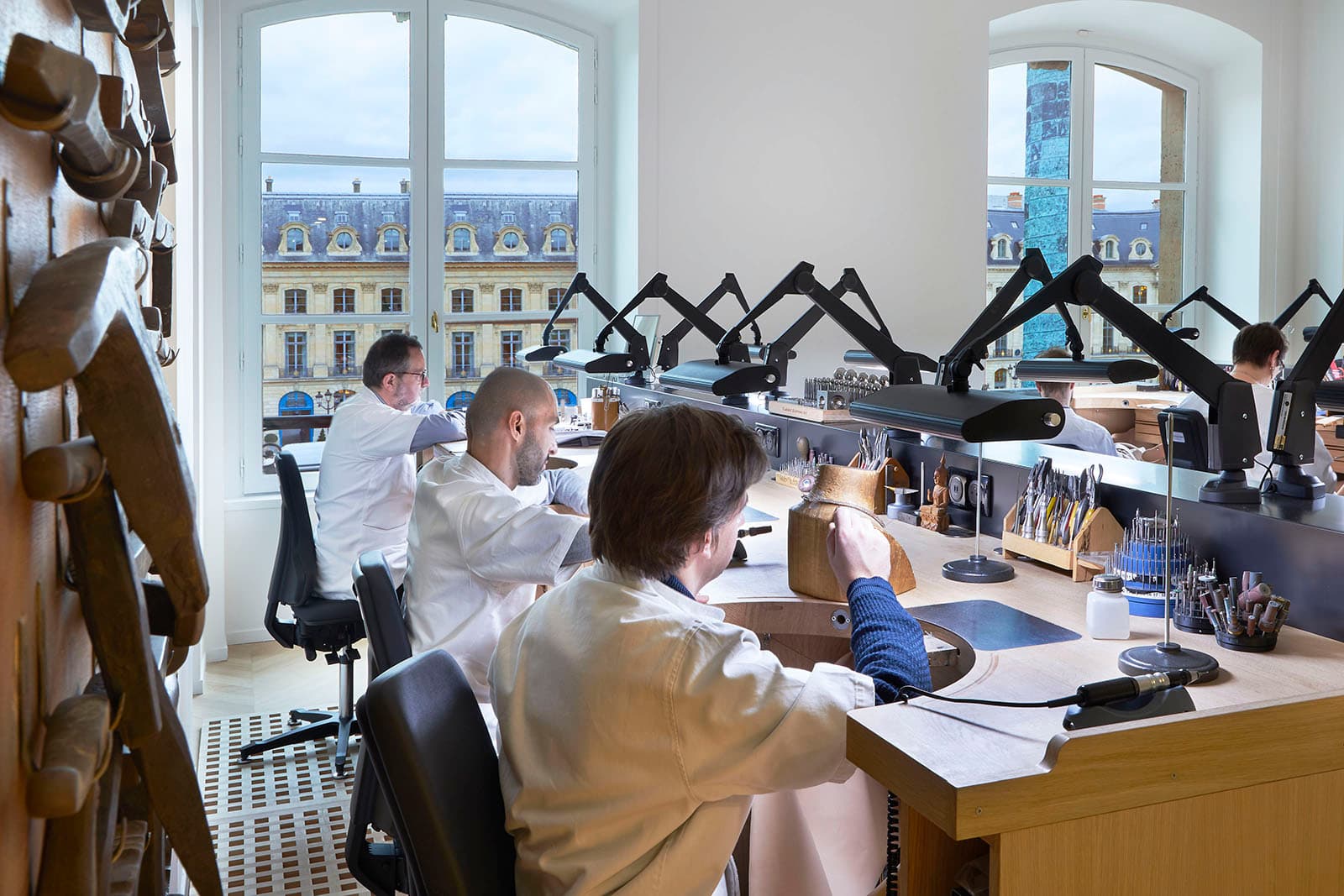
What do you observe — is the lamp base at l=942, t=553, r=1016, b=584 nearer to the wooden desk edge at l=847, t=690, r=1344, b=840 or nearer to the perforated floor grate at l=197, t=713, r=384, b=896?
the wooden desk edge at l=847, t=690, r=1344, b=840

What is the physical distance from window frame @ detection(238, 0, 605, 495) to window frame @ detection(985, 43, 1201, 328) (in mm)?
2978

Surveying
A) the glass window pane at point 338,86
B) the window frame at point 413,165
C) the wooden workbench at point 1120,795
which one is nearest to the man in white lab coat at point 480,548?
the wooden workbench at point 1120,795

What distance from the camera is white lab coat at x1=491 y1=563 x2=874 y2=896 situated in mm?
1415

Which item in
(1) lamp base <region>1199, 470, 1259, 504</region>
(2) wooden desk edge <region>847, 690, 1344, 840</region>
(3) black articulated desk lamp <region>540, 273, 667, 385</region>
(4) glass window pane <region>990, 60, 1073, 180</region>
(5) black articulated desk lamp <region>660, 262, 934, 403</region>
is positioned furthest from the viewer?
(4) glass window pane <region>990, 60, 1073, 180</region>

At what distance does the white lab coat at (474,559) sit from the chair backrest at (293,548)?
1145 millimetres

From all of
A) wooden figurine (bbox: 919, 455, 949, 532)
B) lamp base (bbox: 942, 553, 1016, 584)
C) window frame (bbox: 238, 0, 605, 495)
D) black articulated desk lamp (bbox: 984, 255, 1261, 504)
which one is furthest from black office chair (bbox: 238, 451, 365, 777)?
black articulated desk lamp (bbox: 984, 255, 1261, 504)

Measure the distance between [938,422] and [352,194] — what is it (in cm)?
445

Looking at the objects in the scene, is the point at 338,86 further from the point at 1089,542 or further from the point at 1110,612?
the point at 1110,612

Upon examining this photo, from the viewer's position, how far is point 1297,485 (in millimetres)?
2379

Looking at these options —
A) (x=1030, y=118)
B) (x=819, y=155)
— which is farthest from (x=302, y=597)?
(x=1030, y=118)

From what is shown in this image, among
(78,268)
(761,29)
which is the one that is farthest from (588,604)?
(761,29)

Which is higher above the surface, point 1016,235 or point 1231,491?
point 1016,235

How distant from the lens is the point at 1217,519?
237cm

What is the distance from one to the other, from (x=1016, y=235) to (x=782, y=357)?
4.93 meters
